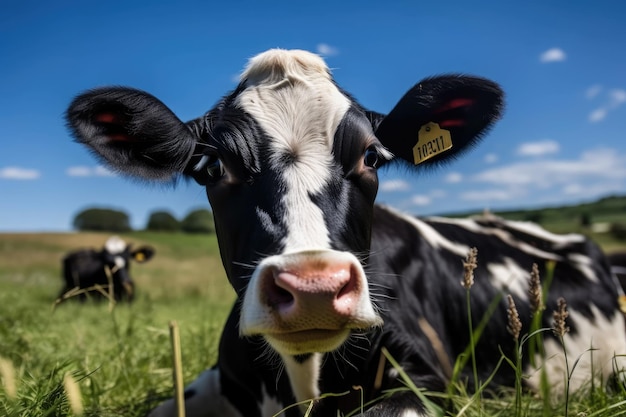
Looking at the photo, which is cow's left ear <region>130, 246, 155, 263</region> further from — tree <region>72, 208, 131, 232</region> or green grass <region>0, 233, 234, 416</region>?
tree <region>72, 208, 131, 232</region>

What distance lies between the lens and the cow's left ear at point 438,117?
3.84 metres

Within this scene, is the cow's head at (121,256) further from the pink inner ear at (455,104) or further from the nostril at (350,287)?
the nostril at (350,287)

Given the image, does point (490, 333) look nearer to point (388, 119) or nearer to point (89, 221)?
point (388, 119)

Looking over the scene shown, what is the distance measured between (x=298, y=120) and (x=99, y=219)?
9093 cm

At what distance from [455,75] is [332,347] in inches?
84.4

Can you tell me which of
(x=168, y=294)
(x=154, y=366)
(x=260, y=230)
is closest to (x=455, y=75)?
(x=260, y=230)

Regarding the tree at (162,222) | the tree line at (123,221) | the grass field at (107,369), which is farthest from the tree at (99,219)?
the grass field at (107,369)

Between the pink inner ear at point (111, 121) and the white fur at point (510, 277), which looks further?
the white fur at point (510, 277)

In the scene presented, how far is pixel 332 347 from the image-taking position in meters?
2.54

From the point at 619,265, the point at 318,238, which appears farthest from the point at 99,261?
the point at 318,238

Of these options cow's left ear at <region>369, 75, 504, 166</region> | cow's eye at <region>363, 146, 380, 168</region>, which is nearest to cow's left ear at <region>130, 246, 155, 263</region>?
cow's left ear at <region>369, 75, 504, 166</region>

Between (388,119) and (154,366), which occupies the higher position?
(388,119)

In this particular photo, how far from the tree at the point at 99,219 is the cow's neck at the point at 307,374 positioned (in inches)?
3417

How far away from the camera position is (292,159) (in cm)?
310
